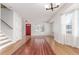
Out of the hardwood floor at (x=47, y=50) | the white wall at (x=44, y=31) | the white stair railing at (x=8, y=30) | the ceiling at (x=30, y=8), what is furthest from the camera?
the white wall at (x=44, y=31)

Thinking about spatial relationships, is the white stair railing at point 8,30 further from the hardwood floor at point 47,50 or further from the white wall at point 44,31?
the white wall at point 44,31

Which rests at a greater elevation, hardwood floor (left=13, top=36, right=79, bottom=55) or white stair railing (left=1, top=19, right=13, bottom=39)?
white stair railing (left=1, top=19, right=13, bottom=39)

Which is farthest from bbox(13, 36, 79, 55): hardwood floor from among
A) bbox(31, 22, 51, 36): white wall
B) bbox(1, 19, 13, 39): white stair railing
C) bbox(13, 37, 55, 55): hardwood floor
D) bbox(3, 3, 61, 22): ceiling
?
bbox(31, 22, 51, 36): white wall

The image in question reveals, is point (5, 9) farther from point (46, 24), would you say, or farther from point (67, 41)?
point (46, 24)

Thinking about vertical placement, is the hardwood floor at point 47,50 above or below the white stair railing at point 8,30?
below

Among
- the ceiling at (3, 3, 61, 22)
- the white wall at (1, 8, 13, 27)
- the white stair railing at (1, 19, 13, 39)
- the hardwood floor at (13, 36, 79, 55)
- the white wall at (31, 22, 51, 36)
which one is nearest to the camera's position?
the hardwood floor at (13, 36, 79, 55)

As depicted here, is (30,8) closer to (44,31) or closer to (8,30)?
(8,30)

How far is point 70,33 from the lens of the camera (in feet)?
28.1

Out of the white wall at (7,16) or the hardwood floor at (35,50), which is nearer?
the hardwood floor at (35,50)

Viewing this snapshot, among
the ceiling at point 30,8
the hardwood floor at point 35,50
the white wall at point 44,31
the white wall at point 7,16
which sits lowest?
the hardwood floor at point 35,50

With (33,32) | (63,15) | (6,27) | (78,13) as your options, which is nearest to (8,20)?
(6,27)

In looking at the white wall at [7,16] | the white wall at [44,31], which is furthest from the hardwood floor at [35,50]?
the white wall at [44,31]

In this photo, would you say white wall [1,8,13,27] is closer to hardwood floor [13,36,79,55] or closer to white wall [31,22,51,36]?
hardwood floor [13,36,79,55]

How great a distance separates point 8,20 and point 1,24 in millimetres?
785
